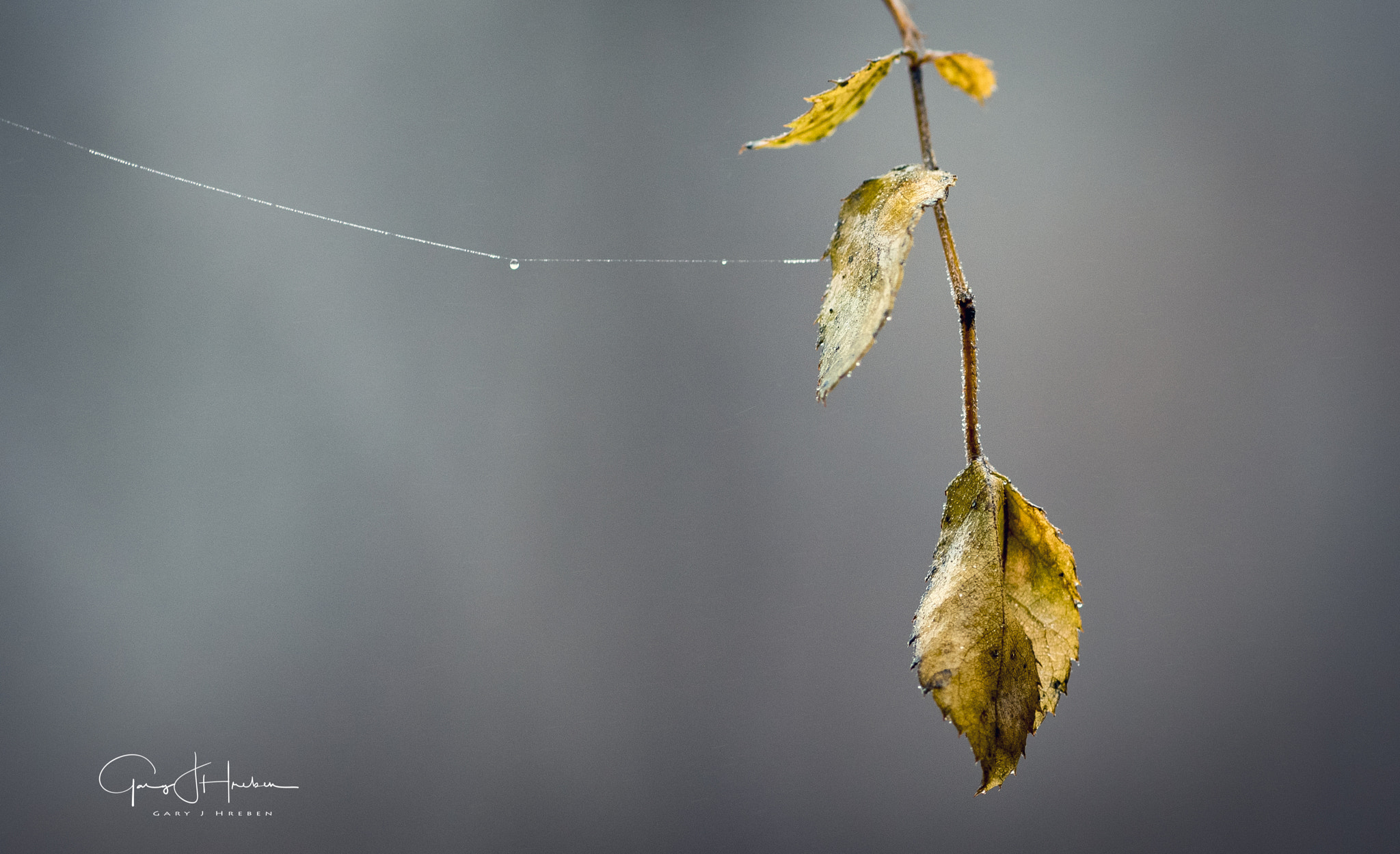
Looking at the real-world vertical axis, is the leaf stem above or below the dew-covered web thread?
below

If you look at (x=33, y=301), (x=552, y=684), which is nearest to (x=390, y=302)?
(x=33, y=301)

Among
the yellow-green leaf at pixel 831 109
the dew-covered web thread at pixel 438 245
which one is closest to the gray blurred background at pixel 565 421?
the dew-covered web thread at pixel 438 245

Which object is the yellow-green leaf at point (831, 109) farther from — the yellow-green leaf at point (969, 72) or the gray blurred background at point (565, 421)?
the gray blurred background at point (565, 421)

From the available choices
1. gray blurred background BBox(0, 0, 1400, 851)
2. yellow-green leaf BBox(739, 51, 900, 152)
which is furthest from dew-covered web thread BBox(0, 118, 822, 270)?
yellow-green leaf BBox(739, 51, 900, 152)

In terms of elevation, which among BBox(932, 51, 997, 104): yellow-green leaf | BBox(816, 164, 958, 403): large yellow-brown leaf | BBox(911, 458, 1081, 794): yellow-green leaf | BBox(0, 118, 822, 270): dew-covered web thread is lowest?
BBox(911, 458, 1081, 794): yellow-green leaf

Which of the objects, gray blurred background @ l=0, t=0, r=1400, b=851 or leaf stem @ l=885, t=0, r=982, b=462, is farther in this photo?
gray blurred background @ l=0, t=0, r=1400, b=851

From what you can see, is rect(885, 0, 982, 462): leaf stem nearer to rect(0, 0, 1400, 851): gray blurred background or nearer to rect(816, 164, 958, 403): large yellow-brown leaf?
rect(816, 164, 958, 403): large yellow-brown leaf

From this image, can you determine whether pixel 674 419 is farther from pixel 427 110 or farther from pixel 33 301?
pixel 33 301
